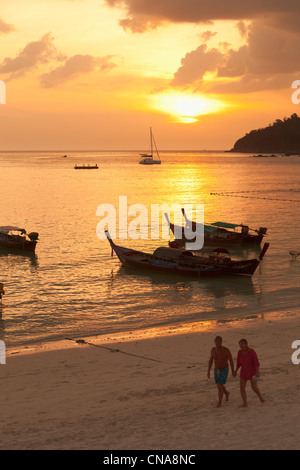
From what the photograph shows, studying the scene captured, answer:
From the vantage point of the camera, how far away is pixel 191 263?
115 feet

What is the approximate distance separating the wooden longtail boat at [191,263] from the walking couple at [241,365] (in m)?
21.2

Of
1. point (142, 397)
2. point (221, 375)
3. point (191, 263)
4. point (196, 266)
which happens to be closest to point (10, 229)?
point (191, 263)

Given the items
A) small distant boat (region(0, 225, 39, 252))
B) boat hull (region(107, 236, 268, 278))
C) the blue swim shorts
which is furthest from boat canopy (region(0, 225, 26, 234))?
the blue swim shorts

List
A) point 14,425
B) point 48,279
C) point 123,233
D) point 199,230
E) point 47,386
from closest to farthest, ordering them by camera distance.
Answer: point 14,425, point 47,386, point 48,279, point 199,230, point 123,233

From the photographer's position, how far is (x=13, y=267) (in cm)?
3953

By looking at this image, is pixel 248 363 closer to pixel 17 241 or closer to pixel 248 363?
pixel 248 363

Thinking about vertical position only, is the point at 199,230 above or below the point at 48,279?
above

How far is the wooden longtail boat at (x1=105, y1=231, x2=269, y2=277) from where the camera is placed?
34.0 meters

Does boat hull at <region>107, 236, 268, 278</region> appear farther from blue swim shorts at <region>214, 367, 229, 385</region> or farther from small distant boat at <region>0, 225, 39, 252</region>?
blue swim shorts at <region>214, 367, 229, 385</region>

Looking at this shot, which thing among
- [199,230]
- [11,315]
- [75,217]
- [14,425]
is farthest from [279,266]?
Result: [75,217]

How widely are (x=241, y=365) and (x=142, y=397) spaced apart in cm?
361

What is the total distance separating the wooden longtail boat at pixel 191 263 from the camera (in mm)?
34000

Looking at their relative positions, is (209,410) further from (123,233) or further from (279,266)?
(123,233)

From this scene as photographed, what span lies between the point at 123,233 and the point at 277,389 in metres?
45.3
